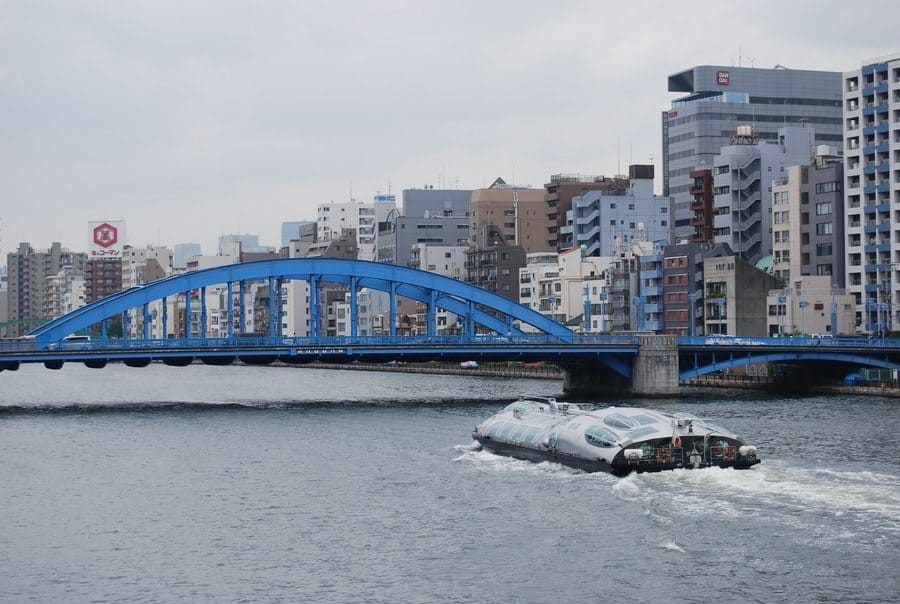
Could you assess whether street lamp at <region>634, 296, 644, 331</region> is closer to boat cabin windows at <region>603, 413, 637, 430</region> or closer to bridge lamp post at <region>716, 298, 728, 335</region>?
bridge lamp post at <region>716, 298, 728, 335</region>

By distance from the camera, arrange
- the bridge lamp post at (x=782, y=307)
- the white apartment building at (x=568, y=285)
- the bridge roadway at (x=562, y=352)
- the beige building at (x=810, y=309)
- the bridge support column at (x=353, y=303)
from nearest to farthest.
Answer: the bridge roadway at (x=562, y=352) < the bridge support column at (x=353, y=303) < the bridge lamp post at (x=782, y=307) < the beige building at (x=810, y=309) < the white apartment building at (x=568, y=285)

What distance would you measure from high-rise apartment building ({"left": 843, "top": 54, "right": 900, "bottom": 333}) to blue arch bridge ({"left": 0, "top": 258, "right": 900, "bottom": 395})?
2005 centimetres

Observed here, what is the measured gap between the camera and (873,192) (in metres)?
133

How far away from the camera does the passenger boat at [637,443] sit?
188 feet

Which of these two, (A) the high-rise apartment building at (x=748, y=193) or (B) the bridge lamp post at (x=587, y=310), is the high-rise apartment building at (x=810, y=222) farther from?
(B) the bridge lamp post at (x=587, y=310)

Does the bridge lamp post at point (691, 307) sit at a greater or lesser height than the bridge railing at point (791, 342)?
greater

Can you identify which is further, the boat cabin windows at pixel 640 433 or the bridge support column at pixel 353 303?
the bridge support column at pixel 353 303

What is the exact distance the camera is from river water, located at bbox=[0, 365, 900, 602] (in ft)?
130

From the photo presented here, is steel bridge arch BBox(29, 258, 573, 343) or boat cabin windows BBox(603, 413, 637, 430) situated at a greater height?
steel bridge arch BBox(29, 258, 573, 343)

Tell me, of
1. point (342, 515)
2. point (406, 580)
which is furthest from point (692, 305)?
point (406, 580)

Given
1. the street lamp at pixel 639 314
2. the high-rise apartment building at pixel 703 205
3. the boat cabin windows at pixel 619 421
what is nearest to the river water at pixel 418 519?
the boat cabin windows at pixel 619 421

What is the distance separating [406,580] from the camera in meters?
40.4

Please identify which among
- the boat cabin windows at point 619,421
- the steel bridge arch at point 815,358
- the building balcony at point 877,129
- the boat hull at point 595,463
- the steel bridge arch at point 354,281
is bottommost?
the boat hull at point 595,463

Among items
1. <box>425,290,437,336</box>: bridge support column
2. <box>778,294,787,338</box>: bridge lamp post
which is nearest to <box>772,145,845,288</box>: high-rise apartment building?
<box>778,294,787,338</box>: bridge lamp post
